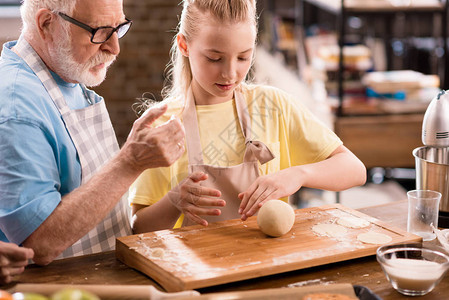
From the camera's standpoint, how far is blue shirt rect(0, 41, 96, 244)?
141 centimetres

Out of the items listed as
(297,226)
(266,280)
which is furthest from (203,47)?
(266,280)

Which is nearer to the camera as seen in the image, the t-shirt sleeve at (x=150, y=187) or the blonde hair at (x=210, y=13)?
the blonde hair at (x=210, y=13)

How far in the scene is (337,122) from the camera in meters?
3.35

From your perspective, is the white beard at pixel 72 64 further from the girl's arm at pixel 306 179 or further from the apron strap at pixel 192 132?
the girl's arm at pixel 306 179

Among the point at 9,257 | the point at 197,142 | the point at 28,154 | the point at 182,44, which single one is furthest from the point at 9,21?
the point at 9,257

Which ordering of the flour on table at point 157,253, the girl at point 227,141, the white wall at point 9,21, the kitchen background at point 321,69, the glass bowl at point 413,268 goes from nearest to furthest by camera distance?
the glass bowl at point 413,268 < the flour on table at point 157,253 < the girl at point 227,141 < the kitchen background at point 321,69 < the white wall at point 9,21

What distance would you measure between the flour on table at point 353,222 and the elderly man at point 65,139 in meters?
0.51

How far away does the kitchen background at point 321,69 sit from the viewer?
343cm

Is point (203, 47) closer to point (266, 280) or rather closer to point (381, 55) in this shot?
point (266, 280)

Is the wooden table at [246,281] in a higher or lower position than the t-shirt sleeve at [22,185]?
lower

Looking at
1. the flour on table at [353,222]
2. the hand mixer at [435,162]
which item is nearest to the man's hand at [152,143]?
the flour on table at [353,222]

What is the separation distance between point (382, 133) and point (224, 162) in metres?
1.79

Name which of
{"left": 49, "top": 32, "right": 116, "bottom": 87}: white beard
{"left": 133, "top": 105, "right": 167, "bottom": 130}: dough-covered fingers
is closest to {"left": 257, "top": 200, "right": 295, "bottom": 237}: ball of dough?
{"left": 133, "top": 105, "right": 167, "bottom": 130}: dough-covered fingers

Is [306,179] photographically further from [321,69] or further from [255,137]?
[321,69]
